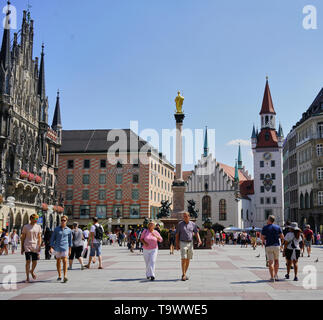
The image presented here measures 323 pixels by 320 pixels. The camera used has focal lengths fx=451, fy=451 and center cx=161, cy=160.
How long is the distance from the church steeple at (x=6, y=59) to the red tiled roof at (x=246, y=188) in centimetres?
7475

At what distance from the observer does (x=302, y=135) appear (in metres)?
66.4

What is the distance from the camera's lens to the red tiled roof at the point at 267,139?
111 metres

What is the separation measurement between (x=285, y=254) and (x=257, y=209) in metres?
98.3

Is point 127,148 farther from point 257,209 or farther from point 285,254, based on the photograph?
point 285,254

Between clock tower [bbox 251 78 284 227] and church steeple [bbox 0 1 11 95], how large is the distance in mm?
74345

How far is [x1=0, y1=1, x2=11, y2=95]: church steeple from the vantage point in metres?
47.5

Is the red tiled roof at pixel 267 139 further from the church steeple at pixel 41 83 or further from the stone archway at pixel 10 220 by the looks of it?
the stone archway at pixel 10 220

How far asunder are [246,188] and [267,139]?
1360cm

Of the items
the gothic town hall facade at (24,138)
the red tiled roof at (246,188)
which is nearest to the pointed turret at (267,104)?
the red tiled roof at (246,188)

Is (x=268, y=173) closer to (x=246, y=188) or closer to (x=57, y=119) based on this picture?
(x=246, y=188)

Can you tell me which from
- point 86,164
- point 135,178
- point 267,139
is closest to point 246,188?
point 267,139

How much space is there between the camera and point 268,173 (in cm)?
10950

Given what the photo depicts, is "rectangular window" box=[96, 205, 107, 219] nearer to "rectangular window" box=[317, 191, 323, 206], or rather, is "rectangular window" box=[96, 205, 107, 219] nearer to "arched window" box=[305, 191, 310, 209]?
"arched window" box=[305, 191, 310, 209]
